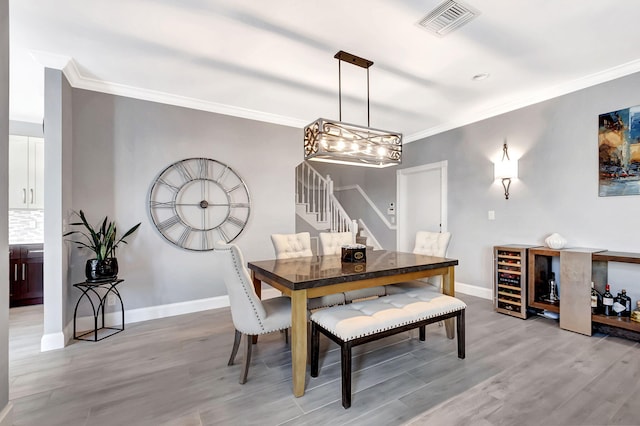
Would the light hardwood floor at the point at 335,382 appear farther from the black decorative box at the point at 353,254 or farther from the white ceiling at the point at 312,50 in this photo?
the white ceiling at the point at 312,50

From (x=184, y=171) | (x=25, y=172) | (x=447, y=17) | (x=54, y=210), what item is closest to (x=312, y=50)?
(x=447, y=17)

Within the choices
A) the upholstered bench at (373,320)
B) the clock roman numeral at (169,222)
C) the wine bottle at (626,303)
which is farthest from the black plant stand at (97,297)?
the wine bottle at (626,303)

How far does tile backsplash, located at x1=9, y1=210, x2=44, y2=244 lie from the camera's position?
13.5 ft

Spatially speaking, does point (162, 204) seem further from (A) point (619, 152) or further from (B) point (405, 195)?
(A) point (619, 152)

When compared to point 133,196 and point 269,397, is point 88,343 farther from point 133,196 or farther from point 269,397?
point 269,397

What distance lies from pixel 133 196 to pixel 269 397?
2691 mm

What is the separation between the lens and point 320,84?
3.20 m

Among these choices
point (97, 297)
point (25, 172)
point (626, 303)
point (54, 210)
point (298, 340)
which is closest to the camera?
point (298, 340)

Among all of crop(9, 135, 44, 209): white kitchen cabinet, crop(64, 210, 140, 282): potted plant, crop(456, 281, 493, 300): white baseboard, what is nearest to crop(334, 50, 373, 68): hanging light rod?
crop(64, 210, 140, 282): potted plant

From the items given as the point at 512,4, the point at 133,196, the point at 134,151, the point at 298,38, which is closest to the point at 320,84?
the point at 298,38

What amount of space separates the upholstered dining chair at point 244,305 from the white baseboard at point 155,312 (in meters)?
1.78

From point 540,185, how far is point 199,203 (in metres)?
4.23

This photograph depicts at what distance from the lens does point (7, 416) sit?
1552mm

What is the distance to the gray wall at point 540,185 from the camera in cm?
294
